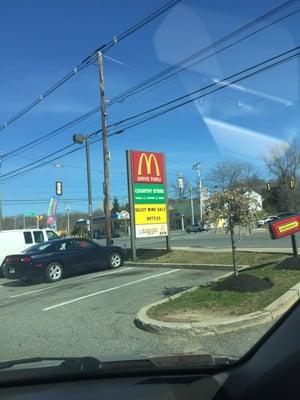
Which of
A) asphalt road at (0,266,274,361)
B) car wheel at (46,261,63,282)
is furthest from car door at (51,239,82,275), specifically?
asphalt road at (0,266,274,361)

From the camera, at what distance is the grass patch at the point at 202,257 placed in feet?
51.9

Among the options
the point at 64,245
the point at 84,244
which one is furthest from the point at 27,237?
the point at 64,245

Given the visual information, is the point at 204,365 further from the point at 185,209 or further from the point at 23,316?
the point at 185,209

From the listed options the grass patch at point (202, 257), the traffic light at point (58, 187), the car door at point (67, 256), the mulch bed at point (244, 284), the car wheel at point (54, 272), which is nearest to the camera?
the mulch bed at point (244, 284)

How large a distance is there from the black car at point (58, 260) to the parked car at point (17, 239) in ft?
10.00

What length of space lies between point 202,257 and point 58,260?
481 centimetres

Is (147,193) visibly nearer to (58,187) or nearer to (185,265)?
(185,265)

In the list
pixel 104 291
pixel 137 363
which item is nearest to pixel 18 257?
pixel 104 291

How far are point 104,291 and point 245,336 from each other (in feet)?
20.3

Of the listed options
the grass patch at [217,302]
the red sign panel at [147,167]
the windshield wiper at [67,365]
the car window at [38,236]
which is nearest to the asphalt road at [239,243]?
the red sign panel at [147,167]

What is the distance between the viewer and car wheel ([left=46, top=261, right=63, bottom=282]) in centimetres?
1706

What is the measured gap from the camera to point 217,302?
9.13 meters

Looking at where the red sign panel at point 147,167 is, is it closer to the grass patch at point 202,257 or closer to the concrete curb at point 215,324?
the grass patch at point 202,257

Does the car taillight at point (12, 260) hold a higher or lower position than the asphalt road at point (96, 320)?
higher
